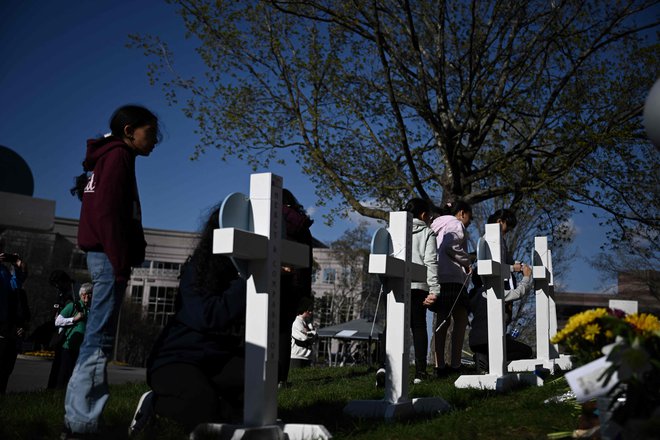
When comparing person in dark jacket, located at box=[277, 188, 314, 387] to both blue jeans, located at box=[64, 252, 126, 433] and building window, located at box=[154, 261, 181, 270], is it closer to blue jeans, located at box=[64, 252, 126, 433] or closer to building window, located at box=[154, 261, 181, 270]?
blue jeans, located at box=[64, 252, 126, 433]

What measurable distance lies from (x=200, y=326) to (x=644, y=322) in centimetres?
259

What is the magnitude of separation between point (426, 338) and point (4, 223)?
70895 mm

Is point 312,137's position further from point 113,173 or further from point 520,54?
point 113,173

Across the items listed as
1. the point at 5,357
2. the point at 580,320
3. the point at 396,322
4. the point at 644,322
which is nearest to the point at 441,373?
the point at 396,322

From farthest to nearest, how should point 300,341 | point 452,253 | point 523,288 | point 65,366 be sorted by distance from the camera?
point 300,341
point 65,366
point 523,288
point 452,253

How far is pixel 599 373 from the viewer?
9.27 ft

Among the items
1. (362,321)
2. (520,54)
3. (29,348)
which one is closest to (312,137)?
(520,54)

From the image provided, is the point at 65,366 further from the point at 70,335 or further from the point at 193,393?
the point at 193,393

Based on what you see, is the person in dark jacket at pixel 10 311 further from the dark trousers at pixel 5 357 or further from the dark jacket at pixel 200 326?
the dark jacket at pixel 200 326

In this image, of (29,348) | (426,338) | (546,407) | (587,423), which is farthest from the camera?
(29,348)

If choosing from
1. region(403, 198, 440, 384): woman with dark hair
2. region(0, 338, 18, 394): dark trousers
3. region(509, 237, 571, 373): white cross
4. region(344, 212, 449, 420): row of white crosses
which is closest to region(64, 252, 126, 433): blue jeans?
region(344, 212, 449, 420): row of white crosses

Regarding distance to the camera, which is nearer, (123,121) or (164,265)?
(123,121)

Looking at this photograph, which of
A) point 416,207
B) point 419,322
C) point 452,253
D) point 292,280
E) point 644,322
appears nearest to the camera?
point 644,322

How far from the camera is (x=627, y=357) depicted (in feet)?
8.74
